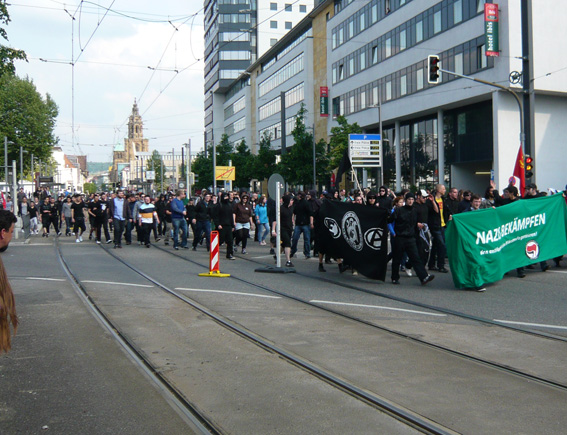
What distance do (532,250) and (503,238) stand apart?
46.7 inches

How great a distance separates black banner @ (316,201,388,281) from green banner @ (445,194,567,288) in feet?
4.39

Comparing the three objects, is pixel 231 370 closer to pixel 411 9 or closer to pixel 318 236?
pixel 318 236

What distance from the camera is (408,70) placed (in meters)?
41.4

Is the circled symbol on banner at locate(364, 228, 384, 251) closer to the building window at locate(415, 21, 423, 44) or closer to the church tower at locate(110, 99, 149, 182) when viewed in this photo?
the building window at locate(415, 21, 423, 44)

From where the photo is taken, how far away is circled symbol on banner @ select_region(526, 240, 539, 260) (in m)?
12.9

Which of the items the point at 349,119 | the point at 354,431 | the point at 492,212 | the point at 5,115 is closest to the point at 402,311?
the point at 492,212

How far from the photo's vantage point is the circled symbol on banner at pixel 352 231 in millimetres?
12695

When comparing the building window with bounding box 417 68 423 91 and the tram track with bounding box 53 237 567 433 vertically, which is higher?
the building window with bounding box 417 68 423 91

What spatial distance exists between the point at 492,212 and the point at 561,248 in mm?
2817

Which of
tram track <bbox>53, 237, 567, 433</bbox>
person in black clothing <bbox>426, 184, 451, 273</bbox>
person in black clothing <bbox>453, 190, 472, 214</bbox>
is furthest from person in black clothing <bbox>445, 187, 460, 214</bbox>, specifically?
tram track <bbox>53, 237, 567, 433</bbox>

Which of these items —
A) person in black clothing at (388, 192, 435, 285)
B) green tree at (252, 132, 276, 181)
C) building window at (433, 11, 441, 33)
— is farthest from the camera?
green tree at (252, 132, 276, 181)

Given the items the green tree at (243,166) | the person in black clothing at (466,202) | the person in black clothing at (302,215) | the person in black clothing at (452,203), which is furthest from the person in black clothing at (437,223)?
the green tree at (243,166)

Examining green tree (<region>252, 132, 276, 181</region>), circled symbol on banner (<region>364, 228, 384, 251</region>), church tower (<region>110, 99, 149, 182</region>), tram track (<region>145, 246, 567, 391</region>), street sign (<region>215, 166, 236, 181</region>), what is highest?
church tower (<region>110, 99, 149, 182</region>)

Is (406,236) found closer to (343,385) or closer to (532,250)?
(532,250)
